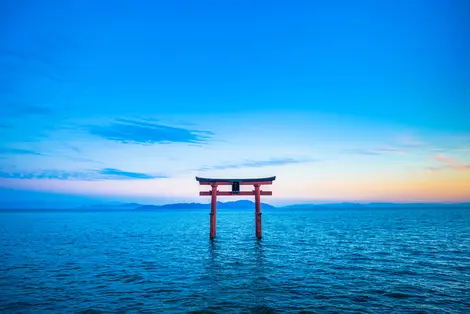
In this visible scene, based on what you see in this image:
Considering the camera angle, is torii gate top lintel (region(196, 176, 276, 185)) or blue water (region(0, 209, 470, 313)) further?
torii gate top lintel (region(196, 176, 276, 185))

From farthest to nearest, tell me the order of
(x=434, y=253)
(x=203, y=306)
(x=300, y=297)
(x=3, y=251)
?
(x=3, y=251), (x=434, y=253), (x=300, y=297), (x=203, y=306)

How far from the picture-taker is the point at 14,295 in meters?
12.6

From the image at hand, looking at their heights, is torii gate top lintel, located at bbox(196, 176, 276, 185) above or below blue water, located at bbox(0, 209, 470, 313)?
above

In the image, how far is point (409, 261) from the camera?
65.5 ft

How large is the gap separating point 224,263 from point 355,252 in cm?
1154

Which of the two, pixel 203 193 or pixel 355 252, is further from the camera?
pixel 203 193

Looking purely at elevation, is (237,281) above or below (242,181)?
below

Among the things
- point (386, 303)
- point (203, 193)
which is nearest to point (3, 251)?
point (203, 193)

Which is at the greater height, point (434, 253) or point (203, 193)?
point (203, 193)

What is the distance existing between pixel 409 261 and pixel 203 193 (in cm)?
1771

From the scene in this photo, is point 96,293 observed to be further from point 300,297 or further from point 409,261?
point 409,261

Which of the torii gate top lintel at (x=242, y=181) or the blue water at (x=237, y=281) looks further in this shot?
the torii gate top lintel at (x=242, y=181)

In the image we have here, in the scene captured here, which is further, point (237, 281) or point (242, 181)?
point (242, 181)

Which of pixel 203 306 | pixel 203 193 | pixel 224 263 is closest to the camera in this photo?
pixel 203 306
